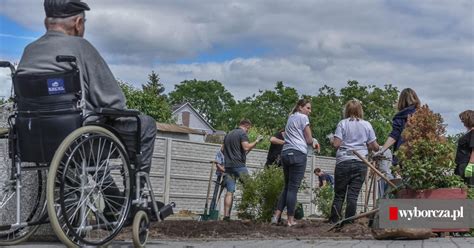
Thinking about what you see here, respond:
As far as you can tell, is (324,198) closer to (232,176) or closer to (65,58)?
(232,176)

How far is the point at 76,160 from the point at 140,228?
726mm

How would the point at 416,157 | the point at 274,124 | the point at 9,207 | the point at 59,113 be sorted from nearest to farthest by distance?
the point at 59,113
the point at 9,207
the point at 416,157
the point at 274,124

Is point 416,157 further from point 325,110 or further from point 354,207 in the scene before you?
point 325,110

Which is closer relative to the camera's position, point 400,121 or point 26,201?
point 26,201

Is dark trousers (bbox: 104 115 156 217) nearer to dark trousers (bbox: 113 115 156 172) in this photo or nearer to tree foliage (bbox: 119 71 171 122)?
dark trousers (bbox: 113 115 156 172)

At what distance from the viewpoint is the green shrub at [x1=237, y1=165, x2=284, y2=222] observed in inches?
505

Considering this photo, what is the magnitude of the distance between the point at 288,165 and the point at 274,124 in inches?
3379

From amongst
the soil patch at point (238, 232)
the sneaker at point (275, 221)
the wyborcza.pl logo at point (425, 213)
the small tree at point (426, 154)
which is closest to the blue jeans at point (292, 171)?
the sneaker at point (275, 221)

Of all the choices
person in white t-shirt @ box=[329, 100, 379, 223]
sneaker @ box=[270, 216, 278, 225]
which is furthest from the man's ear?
sneaker @ box=[270, 216, 278, 225]

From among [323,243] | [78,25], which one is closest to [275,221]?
[323,243]

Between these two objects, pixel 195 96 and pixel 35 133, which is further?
pixel 195 96

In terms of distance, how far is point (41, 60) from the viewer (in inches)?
231

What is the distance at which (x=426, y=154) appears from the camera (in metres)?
9.50

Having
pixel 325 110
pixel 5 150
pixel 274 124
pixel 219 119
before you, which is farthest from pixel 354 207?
pixel 219 119
